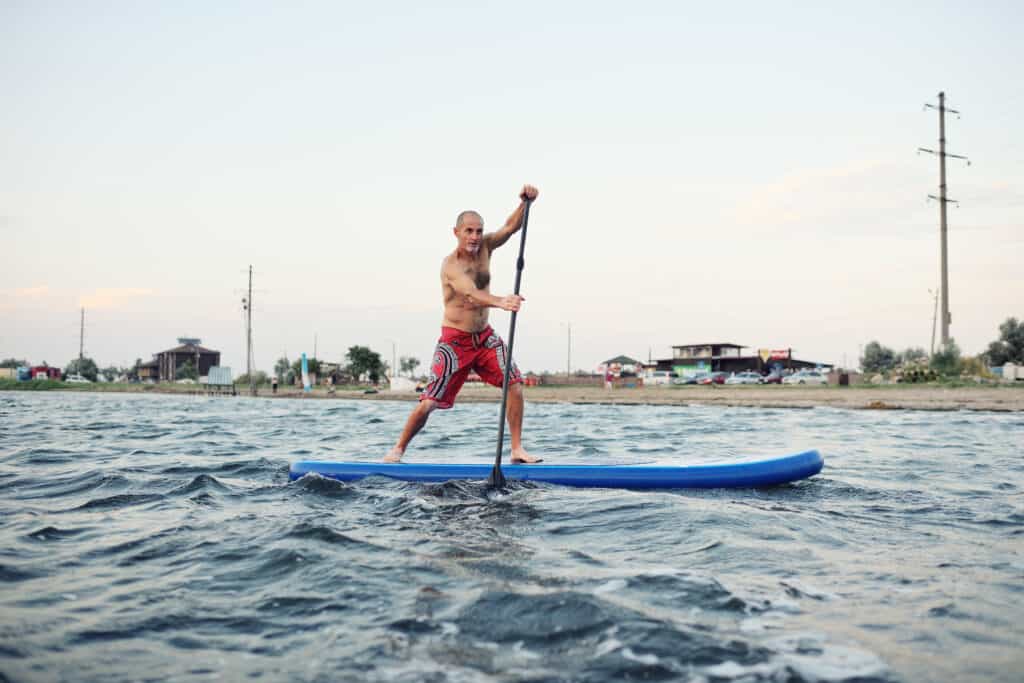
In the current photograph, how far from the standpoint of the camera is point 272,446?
976 centimetres

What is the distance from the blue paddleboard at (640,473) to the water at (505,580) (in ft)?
0.40

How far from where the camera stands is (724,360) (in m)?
76.0

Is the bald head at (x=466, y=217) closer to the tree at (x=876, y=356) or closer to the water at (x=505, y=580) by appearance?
the water at (x=505, y=580)

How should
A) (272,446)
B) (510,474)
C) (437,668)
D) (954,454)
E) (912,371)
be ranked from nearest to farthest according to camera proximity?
(437,668), (510,474), (954,454), (272,446), (912,371)

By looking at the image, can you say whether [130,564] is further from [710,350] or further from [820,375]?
[710,350]

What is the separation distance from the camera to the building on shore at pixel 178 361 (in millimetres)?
92375

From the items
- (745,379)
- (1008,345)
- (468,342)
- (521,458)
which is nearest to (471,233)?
(468,342)

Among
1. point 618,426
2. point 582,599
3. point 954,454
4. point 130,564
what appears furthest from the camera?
point 618,426

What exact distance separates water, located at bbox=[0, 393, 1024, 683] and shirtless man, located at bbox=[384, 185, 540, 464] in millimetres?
593

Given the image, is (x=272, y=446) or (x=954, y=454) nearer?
(x=954, y=454)

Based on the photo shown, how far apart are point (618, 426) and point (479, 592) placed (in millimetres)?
11236

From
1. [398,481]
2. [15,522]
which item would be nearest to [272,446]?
[398,481]

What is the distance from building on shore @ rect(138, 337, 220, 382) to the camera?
92.4 m

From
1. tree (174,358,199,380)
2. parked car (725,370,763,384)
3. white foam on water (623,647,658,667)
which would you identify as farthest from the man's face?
tree (174,358,199,380)
